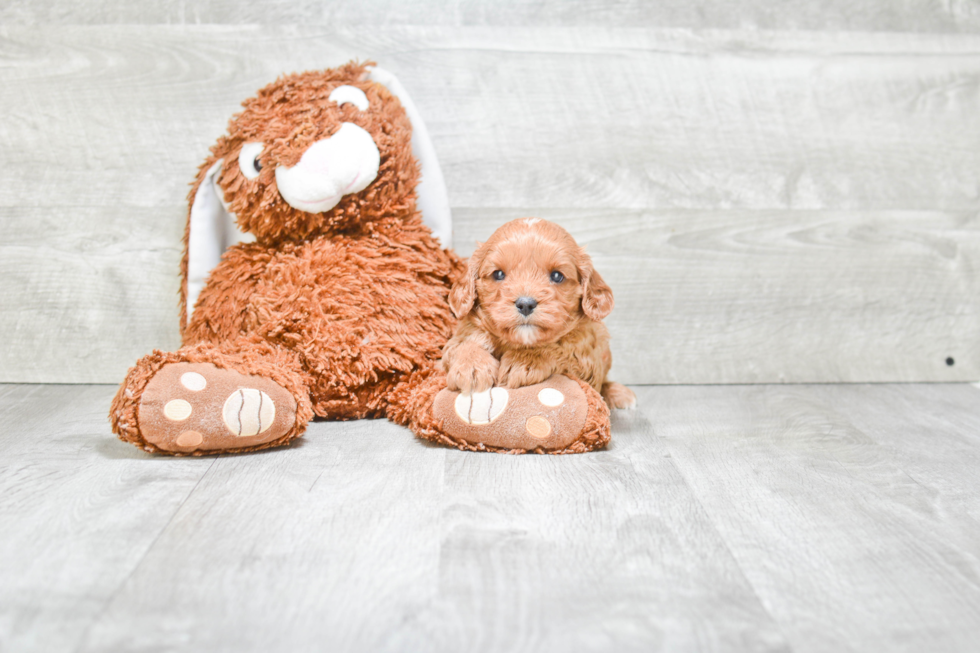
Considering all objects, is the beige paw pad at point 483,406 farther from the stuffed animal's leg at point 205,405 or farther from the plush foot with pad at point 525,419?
the stuffed animal's leg at point 205,405

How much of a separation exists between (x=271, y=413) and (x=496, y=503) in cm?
32

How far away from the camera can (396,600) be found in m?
0.67

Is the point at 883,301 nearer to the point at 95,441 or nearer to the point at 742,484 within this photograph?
the point at 742,484

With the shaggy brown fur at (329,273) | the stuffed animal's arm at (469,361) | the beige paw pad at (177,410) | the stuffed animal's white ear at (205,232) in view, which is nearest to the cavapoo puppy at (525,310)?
the stuffed animal's arm at (469,361)

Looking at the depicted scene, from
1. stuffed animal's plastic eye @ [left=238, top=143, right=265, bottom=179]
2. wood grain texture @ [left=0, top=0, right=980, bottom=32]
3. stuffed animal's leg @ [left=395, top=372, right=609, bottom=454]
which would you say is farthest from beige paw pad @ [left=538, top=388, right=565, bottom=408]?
wood grain texture @ [left=0, top=0, right=980, bottom=32]

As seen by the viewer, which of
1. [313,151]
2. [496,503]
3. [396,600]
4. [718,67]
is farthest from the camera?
[718,67]

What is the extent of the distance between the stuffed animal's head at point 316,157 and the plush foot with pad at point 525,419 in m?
0.32

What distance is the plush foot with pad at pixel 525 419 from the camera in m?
0.98

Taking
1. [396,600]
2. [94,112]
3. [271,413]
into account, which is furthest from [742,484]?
[94,112]

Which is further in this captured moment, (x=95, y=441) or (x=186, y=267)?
(x=186, y=267)

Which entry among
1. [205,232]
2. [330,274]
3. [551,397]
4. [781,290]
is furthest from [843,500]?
[205,232]

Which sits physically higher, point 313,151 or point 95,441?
point 313,151

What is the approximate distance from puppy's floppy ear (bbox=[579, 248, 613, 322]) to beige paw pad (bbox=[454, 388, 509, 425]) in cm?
15

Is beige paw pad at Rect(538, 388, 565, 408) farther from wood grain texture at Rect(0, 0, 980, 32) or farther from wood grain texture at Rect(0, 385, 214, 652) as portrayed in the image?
wood grain texture at Rect(0, 0, 980, 32)
